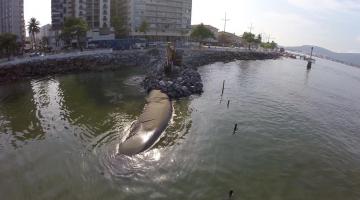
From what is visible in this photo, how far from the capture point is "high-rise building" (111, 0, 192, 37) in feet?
509

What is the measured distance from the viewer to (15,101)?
5100cm

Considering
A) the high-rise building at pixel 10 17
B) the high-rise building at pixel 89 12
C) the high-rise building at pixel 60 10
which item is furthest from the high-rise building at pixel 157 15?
the high-rise building at pixel 10 17

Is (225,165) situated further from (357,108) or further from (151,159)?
(357,108)

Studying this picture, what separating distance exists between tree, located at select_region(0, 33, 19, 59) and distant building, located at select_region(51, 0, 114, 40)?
61.3m

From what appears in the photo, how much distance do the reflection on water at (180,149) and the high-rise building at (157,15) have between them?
333 ft

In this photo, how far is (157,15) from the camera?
164625mm

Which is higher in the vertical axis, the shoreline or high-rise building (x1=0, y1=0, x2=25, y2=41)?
high-rise building (x1=0, y1=0, x2=25, y2=41)

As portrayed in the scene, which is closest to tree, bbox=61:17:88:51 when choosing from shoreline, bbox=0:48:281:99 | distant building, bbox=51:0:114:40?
shoreline, bbox=0:48:281:99

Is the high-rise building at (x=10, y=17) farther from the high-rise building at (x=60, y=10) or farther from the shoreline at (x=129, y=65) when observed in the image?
the shoreline at (x=129, y=65)

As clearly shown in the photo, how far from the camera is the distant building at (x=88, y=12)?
139 metres

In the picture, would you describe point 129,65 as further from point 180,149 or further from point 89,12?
point 89,12

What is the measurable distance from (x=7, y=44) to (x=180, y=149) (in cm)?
6092

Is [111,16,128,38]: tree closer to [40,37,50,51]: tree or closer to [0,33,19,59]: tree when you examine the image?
[40,37,50,51]: tree

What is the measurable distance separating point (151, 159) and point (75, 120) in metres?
15.5
